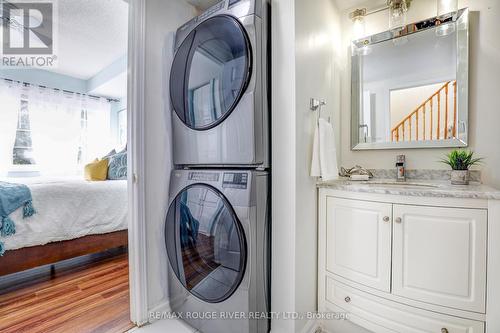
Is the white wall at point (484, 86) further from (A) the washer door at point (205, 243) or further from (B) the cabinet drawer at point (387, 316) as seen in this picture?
(A) the washer door at point (205, 243)

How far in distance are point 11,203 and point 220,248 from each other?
176cm

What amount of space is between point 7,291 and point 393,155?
312 cm

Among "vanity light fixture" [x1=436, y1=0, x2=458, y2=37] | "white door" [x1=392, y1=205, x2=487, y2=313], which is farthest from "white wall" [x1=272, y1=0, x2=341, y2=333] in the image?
"vanity light fixture" [x1=436, y1=0, x2=458, y2=37]

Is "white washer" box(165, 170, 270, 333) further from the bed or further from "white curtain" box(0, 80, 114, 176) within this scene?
"white curtain" box(0, 80, 114, 176)

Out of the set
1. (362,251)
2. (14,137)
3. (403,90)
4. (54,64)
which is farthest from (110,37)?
(362,251)

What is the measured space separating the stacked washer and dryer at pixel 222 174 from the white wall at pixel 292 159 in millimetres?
61

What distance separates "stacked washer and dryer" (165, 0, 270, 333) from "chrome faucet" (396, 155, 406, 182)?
1.04 m

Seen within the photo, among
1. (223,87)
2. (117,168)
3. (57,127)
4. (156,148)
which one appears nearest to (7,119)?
(57,127)

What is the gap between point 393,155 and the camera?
1.73 m

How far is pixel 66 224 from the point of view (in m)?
2.04

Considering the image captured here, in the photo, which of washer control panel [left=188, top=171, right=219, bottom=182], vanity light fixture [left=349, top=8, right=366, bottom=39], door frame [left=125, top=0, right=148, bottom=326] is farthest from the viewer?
vanity light fixture [left=349, top=8, right=366, bottom=39]

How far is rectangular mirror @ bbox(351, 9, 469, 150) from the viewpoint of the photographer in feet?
4.85

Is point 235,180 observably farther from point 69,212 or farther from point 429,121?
point 69,212

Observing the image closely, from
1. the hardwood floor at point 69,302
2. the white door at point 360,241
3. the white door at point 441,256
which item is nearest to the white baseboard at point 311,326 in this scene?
the white door at point 360,241
